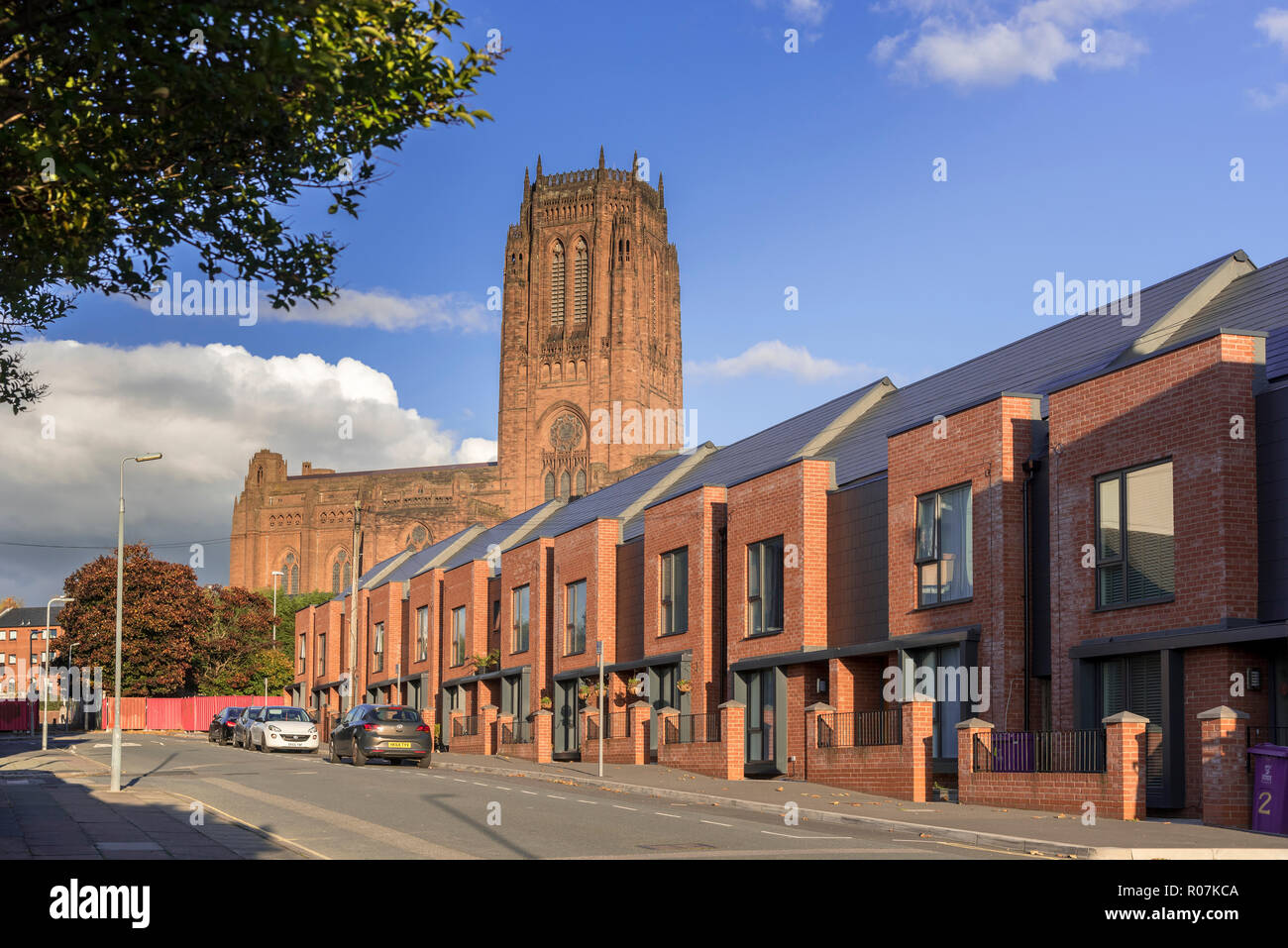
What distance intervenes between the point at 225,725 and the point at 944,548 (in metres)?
29.5

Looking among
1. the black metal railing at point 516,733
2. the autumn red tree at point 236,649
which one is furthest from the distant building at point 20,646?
the black metal railing at point 516,733

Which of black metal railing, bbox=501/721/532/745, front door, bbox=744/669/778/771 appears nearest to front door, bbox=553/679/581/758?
black metal railing, bbox=501/721/532/745

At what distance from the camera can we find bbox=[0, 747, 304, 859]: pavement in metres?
14.0

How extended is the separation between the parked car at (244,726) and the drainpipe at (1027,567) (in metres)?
25.5

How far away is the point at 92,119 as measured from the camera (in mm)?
10273

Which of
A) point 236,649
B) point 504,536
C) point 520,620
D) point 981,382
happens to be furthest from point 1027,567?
point 236,649

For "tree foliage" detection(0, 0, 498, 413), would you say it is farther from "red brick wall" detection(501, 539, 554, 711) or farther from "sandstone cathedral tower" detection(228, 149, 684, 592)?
"sandstone cathedral tower" detection(228, 149, 684, 592)

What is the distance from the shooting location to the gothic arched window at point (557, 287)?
131 metres

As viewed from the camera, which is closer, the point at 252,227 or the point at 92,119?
the point at 92,119

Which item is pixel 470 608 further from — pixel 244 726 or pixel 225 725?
pixel 225 725

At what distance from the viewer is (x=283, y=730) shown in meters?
39.9
